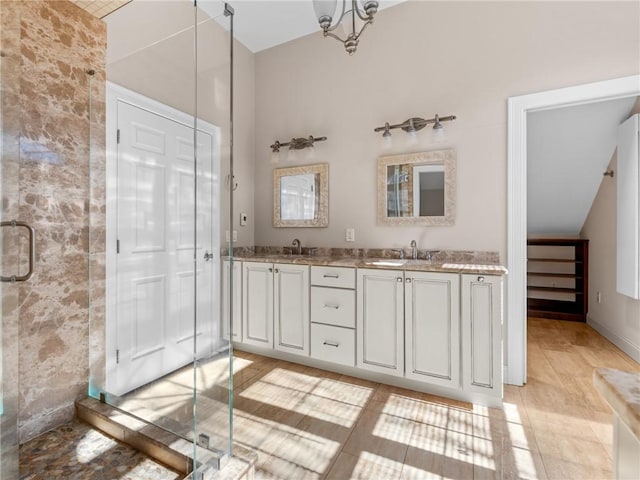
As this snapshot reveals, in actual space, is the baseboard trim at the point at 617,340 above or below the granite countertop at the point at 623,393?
below

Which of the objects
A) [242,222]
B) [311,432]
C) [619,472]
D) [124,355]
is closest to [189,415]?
[311,432]

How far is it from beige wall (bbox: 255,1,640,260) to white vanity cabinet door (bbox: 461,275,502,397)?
58cm

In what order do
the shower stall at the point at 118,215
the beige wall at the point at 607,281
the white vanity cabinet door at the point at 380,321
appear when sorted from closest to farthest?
the shower stall at the point at 118,215 < the white vanity cabinet door at the point at 380,321 < the beige wall at the point at 607,281

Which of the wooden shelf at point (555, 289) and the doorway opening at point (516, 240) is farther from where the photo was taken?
the wooden shelf at point (555, 289)

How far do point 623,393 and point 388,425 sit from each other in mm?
1573

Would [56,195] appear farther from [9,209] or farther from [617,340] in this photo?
[617,340]

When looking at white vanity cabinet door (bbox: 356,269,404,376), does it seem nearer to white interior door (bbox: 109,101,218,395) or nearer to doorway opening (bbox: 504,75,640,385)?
doorway opening (bbox: 504,75,640,385)

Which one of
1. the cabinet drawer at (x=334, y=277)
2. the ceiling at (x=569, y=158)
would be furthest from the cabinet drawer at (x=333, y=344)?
the ceiling at (x=569, y=158)

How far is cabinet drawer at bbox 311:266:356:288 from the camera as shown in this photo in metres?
2.29

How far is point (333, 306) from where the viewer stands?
2355mm

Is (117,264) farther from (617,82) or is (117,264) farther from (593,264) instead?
Result: (593,264)

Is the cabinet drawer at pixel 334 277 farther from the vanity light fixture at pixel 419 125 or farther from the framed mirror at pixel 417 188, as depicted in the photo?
the vanity light fixture at pixel 419 125

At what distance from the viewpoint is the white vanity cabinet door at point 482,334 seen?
1.88m

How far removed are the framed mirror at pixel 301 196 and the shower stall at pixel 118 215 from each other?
1351mm
